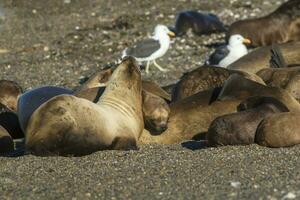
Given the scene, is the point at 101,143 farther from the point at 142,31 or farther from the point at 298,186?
the point at 142,31

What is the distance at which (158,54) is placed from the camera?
13414 millimetres

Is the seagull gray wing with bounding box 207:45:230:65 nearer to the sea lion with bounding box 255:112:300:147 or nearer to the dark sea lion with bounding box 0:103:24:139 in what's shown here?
the dark sea lion with bounding box 0:103:24:139

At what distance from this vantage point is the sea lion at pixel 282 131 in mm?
7145

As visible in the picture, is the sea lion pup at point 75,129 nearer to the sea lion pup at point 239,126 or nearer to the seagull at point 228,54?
the sea lion pup at point 239,126

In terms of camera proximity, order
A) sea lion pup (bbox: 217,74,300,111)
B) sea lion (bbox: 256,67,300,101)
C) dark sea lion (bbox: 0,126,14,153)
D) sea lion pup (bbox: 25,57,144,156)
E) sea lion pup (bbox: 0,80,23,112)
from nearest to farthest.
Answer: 1. sea lion pup (bbox: 25,57,144,156)
2. dark sea lion (bbox: 0,126,14,153)
3. sea lion pup (bbox: 217,74,300,111)
4. sea lion (bbox: 256,67,300,101)
5. sea lion pup (bbox: 0,80,23,112)

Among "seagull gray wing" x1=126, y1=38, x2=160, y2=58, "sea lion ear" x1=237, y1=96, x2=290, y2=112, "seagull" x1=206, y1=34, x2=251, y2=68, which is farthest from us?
"seagull gray wing" x1=126, y1=38, x2=160, y2=58

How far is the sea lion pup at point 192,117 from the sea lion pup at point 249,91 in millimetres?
71

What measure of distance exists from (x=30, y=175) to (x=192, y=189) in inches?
48.7

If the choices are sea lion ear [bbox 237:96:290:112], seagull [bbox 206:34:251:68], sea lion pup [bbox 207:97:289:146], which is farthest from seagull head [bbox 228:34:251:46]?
sea lion pup [bbox 207:97:289:146]

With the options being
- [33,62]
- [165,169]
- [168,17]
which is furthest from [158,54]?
[165,169]

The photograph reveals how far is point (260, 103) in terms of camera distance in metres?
7.82

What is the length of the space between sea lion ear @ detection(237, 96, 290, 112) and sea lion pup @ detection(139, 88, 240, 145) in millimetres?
253

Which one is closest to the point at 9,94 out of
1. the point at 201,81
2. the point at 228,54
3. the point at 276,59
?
the point at 201,81

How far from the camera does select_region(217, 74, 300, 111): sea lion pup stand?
816 cm
